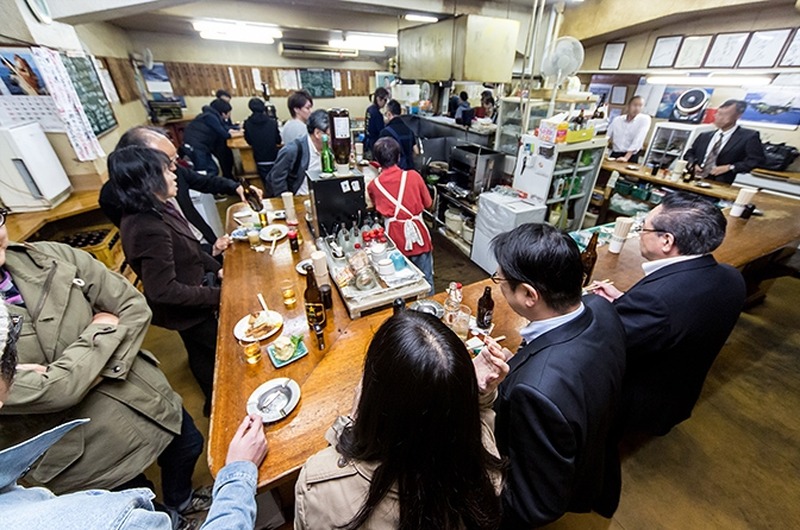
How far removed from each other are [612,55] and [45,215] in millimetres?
8868

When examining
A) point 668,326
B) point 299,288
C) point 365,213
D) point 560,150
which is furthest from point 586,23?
point 299,288

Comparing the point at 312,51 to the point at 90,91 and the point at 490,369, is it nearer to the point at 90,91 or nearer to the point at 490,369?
the point at 90,91

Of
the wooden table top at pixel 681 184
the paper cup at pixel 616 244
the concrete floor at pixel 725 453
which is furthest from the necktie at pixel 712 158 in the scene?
the paper cup at pixel 616 244

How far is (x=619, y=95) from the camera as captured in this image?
663cm

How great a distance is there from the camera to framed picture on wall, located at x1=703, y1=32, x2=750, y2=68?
4.60 meters

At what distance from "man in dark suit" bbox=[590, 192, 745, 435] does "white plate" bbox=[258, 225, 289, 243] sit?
2195 mm

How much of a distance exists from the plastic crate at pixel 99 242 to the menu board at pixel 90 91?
45.8 inches

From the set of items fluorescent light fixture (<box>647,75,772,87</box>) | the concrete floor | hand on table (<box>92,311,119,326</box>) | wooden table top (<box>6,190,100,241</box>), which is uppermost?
fluorescent light fixture (<box>647,75,772,87</box>)

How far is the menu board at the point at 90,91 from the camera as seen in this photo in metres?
3.04

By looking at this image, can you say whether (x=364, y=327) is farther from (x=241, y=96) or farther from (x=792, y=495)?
(x=241, y=96)

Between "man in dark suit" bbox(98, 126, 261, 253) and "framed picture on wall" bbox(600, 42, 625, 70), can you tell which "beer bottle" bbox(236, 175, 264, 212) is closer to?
"man in dark suit" bbox(98, 126, 261, 253)

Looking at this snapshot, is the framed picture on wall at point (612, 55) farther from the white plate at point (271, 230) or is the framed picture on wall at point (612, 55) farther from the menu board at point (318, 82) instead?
the white plate at point (271, 230)

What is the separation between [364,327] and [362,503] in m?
0.85

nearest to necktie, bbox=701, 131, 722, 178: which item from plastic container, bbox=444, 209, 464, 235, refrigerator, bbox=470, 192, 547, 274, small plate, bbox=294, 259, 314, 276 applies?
refrigerator, bbox=470, 192, 547, 274
